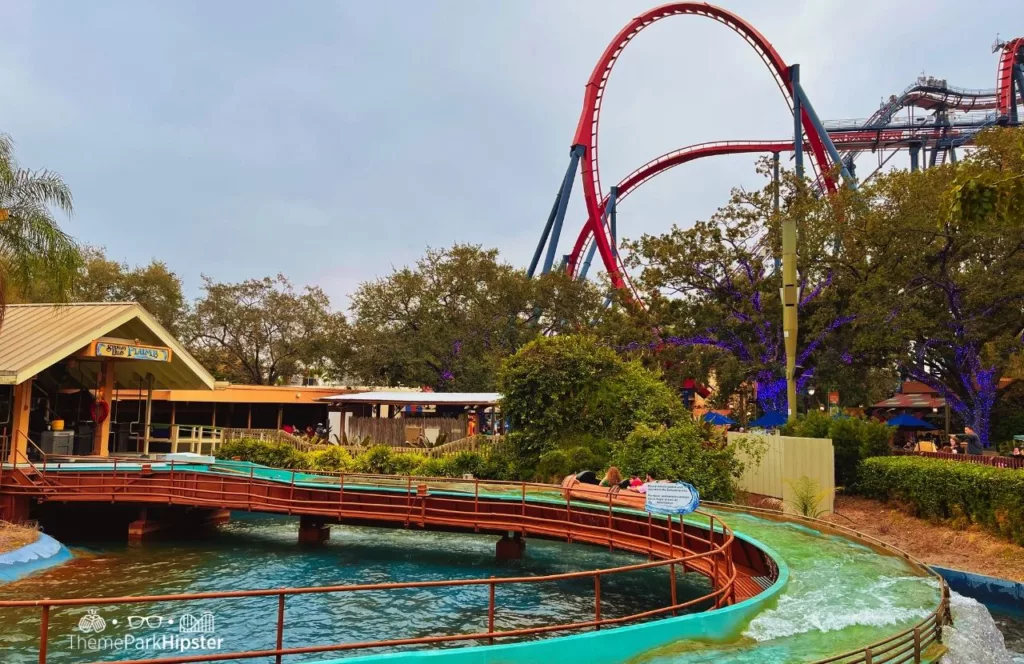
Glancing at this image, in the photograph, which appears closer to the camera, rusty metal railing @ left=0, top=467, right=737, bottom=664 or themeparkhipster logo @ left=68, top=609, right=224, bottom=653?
themeparkhipster logo @ left=68, top=609, right=224, bottom=653

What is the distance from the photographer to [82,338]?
2123 centimetres

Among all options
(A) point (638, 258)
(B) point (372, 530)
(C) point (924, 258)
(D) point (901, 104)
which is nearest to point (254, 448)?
(B) point (372, 530)

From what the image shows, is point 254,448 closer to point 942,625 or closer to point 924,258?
point 942,625

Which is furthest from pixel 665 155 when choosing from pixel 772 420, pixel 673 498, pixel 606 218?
pixel 673 498

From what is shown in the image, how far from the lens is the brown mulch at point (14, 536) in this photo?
1570 cm

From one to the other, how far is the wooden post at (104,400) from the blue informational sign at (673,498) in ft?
62.7

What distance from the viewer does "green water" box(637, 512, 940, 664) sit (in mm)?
8141

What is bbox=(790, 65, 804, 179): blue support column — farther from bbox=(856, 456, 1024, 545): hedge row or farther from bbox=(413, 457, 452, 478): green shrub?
bbox=(413, 457, 452, 478): green shrub

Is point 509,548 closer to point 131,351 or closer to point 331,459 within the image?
point 331,459

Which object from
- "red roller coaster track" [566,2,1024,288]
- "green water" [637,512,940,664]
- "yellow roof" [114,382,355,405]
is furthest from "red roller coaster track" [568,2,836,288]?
"green water" [637,512,940,664]

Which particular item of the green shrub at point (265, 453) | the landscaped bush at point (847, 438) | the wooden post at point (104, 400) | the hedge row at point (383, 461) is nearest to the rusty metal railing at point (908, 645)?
the landscaped bush at point (847, 438)

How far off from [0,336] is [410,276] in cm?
2314

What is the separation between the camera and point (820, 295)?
29.7 m

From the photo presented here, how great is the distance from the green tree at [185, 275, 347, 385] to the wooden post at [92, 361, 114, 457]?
2277 cm
